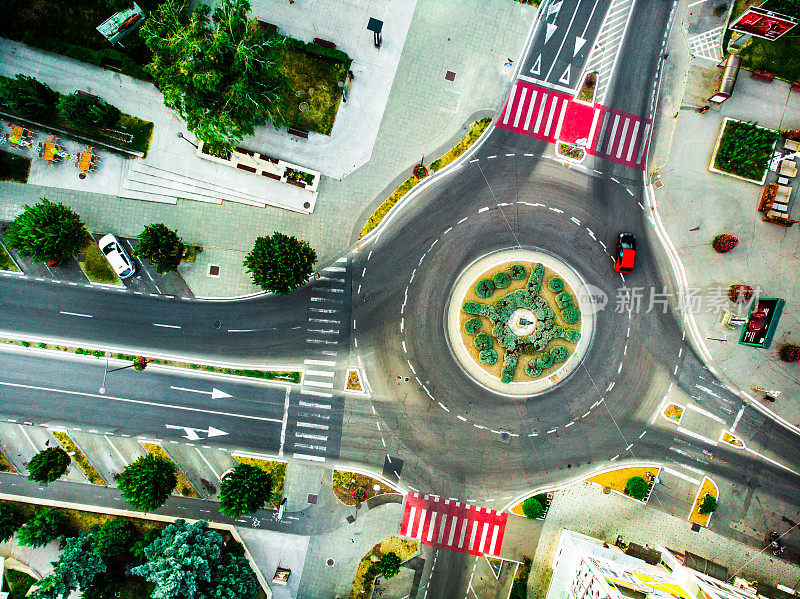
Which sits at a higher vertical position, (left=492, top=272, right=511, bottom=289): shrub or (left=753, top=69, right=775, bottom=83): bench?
(left=753, top=69, right=775, bottom=83): bench

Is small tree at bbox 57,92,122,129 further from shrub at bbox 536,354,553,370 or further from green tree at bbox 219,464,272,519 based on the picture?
shrub at bbox 536,354,553,370

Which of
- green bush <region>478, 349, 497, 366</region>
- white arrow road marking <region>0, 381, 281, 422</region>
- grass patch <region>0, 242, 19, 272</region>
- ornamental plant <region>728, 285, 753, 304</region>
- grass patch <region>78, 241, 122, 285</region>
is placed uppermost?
ornamental plant <region>728, 285, 753, 304</region>

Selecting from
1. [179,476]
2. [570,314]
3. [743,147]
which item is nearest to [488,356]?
[570,314]

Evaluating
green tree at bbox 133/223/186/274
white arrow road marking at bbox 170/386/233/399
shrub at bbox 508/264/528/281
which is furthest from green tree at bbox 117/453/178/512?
shrub at bbox 508/264/528/281

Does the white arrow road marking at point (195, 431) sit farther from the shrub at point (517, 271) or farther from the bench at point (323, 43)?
the bench at point (323, 43)

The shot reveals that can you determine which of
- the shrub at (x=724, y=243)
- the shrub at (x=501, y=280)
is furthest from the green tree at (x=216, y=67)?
the shrub at (x=724, y=243)

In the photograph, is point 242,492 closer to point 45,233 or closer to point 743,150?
point 45,233
